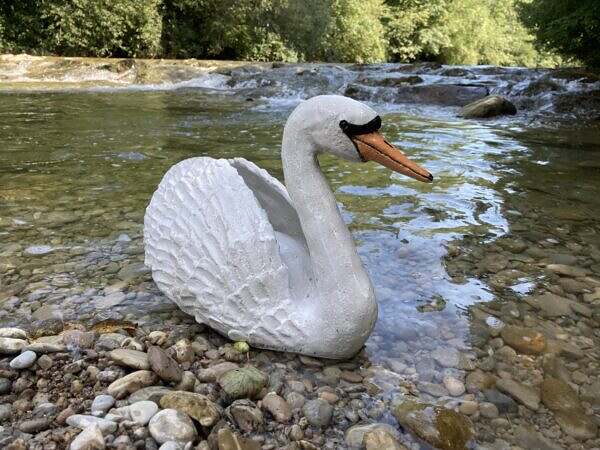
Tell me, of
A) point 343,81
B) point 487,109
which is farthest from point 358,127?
point 343,81

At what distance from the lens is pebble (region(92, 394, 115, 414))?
5.91 ft

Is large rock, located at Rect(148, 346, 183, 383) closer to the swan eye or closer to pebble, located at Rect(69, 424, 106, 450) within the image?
pebble, located at Rect(69, 424, 106, 450)

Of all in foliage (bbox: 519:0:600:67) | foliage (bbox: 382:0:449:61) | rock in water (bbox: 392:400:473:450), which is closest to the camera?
rock in water (bbox: 392:400:473:450)

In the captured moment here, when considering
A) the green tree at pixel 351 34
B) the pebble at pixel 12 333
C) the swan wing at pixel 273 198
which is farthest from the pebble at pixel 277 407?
the green tree at pixel 351 34

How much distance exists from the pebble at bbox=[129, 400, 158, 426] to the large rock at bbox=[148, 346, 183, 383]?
0.18 meters

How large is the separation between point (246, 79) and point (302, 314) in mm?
15461

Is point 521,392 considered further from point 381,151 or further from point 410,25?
point 410,25

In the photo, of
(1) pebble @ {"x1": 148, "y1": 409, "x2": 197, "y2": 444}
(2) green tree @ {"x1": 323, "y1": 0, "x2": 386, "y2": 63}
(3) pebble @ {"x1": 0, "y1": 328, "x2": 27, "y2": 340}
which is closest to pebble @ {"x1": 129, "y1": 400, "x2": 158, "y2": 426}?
(1) pebble @ {"x1": 148, "y1": 409, "x2": 197, "y2": 444}

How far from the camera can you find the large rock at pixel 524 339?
7.96ft

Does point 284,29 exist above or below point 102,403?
above

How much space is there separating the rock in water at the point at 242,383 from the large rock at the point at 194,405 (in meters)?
0.11

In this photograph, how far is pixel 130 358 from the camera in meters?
2.07

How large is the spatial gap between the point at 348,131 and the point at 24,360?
1.53 m

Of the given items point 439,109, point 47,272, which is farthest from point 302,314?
point 439,109
